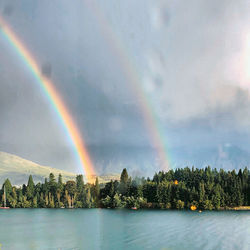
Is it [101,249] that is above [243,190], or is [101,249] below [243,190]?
below

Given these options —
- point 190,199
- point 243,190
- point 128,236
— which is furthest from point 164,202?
point 128,236

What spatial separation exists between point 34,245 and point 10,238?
1602 centimetres

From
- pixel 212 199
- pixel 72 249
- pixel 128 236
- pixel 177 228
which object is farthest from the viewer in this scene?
pixel 212 199

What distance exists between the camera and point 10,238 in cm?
8338

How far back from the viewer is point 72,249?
65.2 metres

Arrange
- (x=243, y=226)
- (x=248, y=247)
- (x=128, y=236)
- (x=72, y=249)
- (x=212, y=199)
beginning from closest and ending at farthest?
(x=72, y=249), (x=248, y=247), (x=128, y=236), (x=243, y=226), (x=212, y=199)

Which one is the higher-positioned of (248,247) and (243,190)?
(243,190)

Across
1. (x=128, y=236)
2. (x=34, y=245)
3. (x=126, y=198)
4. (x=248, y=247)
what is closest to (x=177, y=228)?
Answer: (x=128, y=236)

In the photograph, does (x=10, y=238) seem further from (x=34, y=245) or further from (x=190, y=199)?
(x=190, y=199)

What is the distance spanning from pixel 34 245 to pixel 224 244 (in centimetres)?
4518

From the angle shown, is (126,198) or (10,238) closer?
(10,238)

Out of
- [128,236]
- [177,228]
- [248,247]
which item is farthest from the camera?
[177,228]

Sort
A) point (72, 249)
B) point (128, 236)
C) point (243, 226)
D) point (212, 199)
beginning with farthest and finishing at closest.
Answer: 1. point (212, 199)
2. point (243, 226)
3. point (128, 236)
4. point (72, 249)

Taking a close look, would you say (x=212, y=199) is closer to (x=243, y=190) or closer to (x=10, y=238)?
(x=243, y=190)
